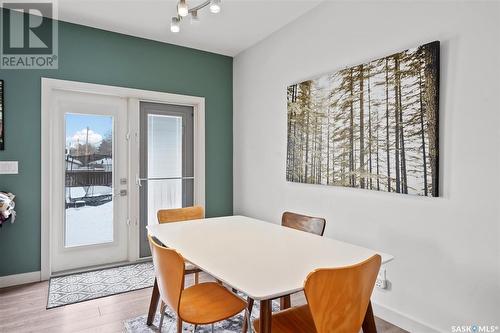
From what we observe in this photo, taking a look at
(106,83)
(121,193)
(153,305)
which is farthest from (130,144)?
(153,305)

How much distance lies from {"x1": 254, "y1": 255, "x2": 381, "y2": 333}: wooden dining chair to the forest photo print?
1055 millimetres

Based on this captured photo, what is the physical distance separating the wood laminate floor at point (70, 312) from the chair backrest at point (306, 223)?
740 mm

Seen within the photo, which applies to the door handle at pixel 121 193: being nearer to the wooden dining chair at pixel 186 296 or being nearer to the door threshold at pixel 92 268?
the door threshold at pixel 92 268

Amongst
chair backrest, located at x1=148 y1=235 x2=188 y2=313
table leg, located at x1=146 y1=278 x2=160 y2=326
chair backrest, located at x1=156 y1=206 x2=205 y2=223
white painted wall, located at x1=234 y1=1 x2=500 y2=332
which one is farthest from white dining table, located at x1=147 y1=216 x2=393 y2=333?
white painted wall, located at x1=234 y1=1 x2=500 y2=332

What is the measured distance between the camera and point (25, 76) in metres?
2.99

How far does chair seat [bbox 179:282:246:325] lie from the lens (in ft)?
5.08

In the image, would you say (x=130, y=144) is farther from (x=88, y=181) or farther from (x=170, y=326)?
(x=170, y=326)

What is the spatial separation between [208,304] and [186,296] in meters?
0.17

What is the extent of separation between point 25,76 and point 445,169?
12.0 ft

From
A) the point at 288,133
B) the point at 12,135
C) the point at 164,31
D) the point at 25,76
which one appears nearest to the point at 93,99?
the point at 25,76

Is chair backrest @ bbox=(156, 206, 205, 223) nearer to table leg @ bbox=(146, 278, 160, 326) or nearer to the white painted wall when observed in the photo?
→ table leg @ bbox=(146, 278, 160, 326)

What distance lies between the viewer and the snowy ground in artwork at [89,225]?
3332mm

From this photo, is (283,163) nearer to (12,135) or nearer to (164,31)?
(164,31)

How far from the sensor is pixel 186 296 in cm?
179
